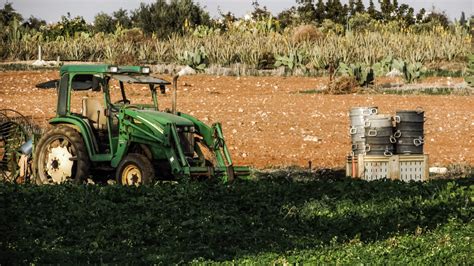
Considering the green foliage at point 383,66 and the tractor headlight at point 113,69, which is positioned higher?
the tractor headlight at point 113,69

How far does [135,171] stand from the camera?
1438cm

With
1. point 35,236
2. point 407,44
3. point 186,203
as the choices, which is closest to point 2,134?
point 186,203

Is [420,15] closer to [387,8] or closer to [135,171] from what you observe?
[387,8]

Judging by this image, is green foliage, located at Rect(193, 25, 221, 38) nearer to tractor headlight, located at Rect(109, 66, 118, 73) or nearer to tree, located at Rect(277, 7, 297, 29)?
tree, located at Rect(277, 7, 297, 29)

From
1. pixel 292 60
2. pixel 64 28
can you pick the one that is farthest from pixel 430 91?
pixel 64 28

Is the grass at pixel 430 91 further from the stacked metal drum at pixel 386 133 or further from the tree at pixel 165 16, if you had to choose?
the tree at pixel 165 16

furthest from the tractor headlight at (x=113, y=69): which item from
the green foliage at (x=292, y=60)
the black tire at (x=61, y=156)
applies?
the green foliage at (x=292, y=60)

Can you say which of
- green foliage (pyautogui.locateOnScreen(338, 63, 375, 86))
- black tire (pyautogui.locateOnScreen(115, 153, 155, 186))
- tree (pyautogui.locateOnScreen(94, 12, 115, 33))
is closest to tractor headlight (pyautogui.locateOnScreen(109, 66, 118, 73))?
black tire (pyautogui.locateOnScreen(115, 153, 155, 186))

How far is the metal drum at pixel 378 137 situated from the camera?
1602 centimetres

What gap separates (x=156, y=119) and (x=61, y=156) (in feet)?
4.94

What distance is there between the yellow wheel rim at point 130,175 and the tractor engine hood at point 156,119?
0.59 metres

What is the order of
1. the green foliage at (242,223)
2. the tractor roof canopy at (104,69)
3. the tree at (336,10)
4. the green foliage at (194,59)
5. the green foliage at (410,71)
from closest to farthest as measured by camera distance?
1. the green foliage at (242,223)
2. the tractor roof canopy at (104,69)
3. the green foliage at (410,71)
4. the green foliage at (194,59)
5. the tree at (336,10)

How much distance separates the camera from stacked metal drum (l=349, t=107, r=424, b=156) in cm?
1603

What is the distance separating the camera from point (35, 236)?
10.7 meters
